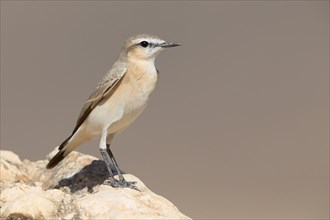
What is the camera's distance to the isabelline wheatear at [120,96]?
7.05 meters

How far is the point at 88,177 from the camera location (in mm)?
7020

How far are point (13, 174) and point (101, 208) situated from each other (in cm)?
200

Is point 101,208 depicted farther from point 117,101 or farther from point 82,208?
point 117,101

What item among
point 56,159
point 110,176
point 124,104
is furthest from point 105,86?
→ point 56,159

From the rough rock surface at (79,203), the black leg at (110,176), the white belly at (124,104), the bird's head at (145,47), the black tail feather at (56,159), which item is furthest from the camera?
the black tail feather at (56,159)

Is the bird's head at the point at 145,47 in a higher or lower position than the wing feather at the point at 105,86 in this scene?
higher

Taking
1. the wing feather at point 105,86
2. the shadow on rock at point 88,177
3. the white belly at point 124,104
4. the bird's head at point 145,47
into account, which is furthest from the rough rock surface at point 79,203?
the bird's head at point 145,47

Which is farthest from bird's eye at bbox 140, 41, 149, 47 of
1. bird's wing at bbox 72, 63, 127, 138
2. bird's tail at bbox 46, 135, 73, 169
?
bird's tail at bbox 46, 135, 73, 169

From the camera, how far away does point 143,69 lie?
725cm

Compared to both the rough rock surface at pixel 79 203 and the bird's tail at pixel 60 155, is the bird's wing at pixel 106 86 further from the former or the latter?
the rough rock surface at pixel 79 203

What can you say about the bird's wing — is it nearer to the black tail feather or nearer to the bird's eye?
the bird's eye

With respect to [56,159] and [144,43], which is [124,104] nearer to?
[144,43]

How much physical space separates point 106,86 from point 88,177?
1.03 metres

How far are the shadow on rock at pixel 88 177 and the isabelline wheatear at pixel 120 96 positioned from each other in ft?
0.45
